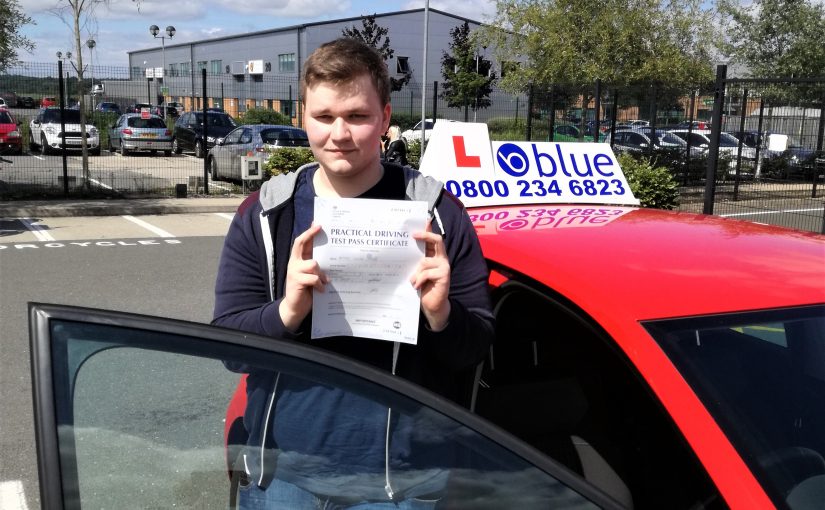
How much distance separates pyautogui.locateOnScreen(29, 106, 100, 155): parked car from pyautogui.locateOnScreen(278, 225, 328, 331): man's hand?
2077 cm

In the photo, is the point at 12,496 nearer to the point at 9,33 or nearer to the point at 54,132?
the point at 9,33

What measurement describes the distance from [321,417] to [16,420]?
137 inches

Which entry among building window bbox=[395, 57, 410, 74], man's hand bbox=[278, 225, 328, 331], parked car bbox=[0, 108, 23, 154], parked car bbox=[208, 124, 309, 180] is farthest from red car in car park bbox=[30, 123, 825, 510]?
building window bbox=[395, 57, 410, 74]

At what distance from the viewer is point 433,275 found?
156 centimetres

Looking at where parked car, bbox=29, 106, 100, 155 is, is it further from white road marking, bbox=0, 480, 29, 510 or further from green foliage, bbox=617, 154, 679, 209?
white road marking, bbox=0, 480, 29, 510

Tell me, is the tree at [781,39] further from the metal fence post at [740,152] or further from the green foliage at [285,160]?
the green foliage at [285,160]

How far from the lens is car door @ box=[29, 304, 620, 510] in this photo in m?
1.25

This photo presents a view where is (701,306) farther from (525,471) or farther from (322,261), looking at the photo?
(322,261)

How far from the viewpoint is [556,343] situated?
269 centimetres

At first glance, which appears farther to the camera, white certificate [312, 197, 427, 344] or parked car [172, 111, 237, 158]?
parked car [172, 111, 237, 158]

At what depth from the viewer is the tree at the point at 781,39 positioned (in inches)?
854

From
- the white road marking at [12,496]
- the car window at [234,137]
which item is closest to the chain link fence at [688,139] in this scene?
the car window at [234,137]

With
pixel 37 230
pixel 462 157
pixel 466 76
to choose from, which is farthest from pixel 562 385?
pixel 466 76

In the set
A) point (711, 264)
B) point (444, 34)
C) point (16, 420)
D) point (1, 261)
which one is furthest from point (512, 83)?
point (444, 34)
